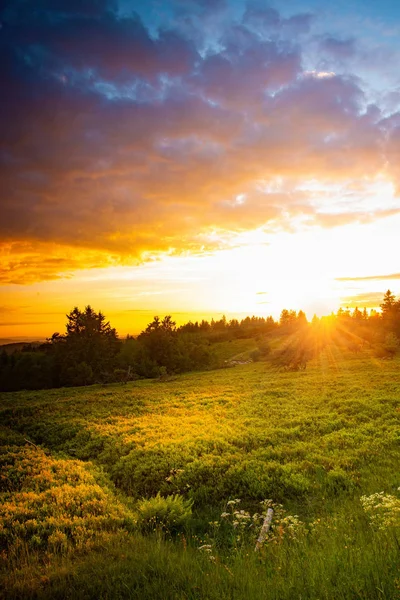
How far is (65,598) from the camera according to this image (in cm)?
655

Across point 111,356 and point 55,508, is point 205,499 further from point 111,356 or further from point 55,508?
point 111,356

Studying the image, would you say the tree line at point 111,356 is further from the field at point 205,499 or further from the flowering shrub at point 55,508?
the flowering shrub at point 55,508

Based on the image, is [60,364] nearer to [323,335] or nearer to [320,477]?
[320,477]

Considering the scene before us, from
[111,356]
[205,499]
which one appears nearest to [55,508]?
[205,499]

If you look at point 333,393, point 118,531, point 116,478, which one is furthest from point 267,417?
point 118,531

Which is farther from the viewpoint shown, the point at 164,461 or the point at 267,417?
the point at 267,417

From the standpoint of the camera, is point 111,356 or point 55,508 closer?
point 55,508

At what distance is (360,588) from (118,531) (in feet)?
22.9

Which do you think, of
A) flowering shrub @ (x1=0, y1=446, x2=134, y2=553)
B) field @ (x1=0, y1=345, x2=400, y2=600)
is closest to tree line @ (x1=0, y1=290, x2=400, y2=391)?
field @ (x1=0, y1=345, x2=400, y2=600)

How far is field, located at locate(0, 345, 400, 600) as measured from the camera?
636cm

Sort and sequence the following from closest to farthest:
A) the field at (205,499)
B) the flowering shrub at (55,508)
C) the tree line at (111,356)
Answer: the field at (205,499) < the flowering shrub at (55,508) < the tree line at (111,356)

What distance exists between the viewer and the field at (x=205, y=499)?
20.9ft

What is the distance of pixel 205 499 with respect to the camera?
13250mm

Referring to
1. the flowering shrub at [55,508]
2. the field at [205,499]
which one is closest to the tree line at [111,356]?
the field at [205,499]
